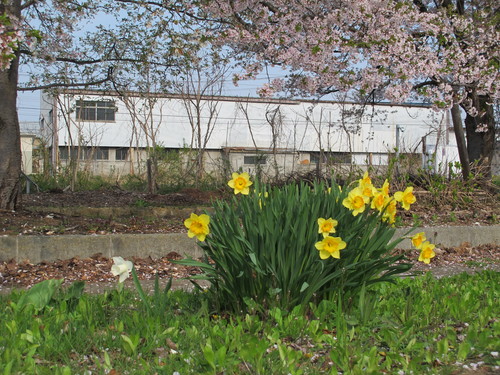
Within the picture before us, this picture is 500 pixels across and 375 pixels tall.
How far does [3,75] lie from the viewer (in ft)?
24.7

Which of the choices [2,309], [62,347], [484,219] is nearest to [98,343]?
[62,347]

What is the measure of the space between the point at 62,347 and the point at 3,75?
6.01 metres

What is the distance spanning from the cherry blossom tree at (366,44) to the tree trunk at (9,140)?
118 inches

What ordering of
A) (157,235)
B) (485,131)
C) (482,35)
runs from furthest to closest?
(485,131) < (482,35) < (157,235)

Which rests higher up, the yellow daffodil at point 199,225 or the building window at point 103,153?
the building window at point 103,153

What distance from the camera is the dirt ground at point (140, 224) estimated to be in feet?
17.4

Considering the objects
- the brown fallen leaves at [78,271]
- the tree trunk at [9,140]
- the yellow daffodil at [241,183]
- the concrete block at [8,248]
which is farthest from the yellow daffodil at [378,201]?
the tree trunk at [9,140]

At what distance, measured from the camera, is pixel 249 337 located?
103 inches

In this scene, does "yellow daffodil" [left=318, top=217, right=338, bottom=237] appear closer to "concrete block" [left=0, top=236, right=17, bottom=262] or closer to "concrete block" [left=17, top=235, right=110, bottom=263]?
"concrete block" [left=17, top=235, right=110, bottom=263]

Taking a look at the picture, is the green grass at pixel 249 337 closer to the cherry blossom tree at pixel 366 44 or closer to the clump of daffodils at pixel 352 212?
the clump of daffodils at pixel 352 212

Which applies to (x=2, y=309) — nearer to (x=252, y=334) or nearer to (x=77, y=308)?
(x=77, y=308)

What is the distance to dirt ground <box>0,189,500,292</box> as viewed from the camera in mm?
5316

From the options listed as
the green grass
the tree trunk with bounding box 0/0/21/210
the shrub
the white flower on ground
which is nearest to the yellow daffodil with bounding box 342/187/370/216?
the shrub

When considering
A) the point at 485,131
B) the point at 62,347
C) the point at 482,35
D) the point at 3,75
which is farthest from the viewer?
the point at 485,131
